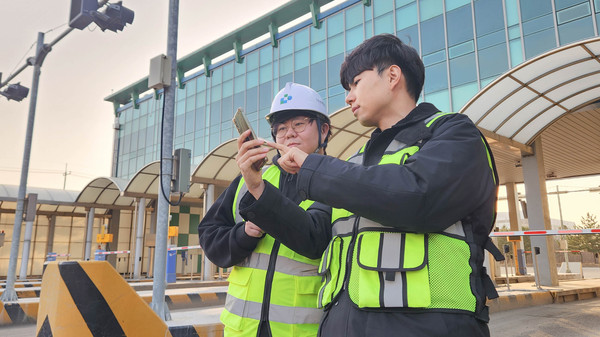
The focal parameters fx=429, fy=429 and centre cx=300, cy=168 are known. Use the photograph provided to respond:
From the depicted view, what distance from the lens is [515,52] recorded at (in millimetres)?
14797

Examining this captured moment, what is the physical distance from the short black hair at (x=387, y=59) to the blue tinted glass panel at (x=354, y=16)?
1972 centimetres

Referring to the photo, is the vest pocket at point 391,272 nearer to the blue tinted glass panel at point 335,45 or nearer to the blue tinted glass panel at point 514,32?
the blue tinted glass panel at point 514,32

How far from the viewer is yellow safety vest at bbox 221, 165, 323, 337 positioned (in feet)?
6.14

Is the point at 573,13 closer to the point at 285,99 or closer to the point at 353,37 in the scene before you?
the point at 353,37

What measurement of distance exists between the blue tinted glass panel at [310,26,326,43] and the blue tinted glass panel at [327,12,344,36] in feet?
1.23

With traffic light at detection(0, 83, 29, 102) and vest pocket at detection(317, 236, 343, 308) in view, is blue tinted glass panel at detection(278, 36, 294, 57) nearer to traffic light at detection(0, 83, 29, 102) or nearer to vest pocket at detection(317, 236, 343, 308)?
traffic light at detection(0, 83, 29, 102)

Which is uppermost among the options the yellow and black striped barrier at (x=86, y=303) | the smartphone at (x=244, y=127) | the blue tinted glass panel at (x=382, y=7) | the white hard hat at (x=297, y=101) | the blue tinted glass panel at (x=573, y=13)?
the blue tinted glass panel at (x=382, y=7)

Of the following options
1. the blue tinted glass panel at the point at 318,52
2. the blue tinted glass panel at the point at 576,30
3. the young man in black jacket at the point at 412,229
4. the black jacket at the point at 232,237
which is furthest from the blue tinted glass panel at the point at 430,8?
the young man in black jacket at the point at 412,229

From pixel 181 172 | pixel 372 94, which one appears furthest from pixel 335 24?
pixel 372 94

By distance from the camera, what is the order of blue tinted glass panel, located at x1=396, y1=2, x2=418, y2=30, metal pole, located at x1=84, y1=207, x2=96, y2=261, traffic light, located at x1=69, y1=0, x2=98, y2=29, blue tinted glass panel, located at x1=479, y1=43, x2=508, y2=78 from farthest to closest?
metal pole, located at x1=84, y1=207, x2=96, y2=261
blue tinted glass panel, located at x1=396, y1=2, x2=418, y2=30
blue tinted glass panel, located at x1=479, y1=43, x2=508, y2=78
traffic light, located at x1=69, y1=0, x2=98, y2=29

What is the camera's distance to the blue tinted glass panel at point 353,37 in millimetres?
20062

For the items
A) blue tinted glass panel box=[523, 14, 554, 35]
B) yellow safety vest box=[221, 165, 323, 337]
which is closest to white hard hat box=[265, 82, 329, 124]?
yellow safety vest box=[221, 165, 323, 337]

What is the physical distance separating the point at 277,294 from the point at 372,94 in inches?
37.8

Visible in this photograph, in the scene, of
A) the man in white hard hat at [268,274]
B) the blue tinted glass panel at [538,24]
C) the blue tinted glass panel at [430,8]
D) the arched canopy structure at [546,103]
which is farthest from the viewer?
the blue tinted glass panel at [430,8]
